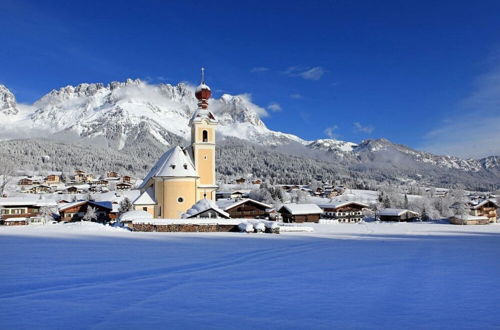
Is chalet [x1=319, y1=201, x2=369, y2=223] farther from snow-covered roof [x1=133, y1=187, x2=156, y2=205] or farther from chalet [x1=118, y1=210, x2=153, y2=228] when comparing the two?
chalet [x1=118, y1=210, x2=153, y2=228]

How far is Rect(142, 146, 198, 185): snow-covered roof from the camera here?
133ft

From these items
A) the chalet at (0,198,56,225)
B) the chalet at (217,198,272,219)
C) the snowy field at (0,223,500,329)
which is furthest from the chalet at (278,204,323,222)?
the snowy field at (0,223,500,329)

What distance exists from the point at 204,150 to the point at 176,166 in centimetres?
485

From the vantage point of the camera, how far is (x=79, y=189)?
12675 centimetres

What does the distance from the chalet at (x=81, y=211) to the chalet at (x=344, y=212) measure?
37.0 metres

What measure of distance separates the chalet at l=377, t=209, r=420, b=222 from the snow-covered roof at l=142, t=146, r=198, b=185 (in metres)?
38.2

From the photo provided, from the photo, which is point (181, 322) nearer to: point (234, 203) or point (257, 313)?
point (257, 313)

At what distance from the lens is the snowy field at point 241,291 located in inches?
299

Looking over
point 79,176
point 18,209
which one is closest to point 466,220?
point 18,209

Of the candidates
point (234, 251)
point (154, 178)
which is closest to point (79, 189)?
point (154, 178)

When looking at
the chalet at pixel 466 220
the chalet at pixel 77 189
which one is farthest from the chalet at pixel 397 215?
the chalet at pixel 77 189

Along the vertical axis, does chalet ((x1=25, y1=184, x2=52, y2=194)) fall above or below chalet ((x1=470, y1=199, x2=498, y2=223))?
above

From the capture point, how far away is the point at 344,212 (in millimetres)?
70562

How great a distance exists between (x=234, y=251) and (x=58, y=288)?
31.5 feet
